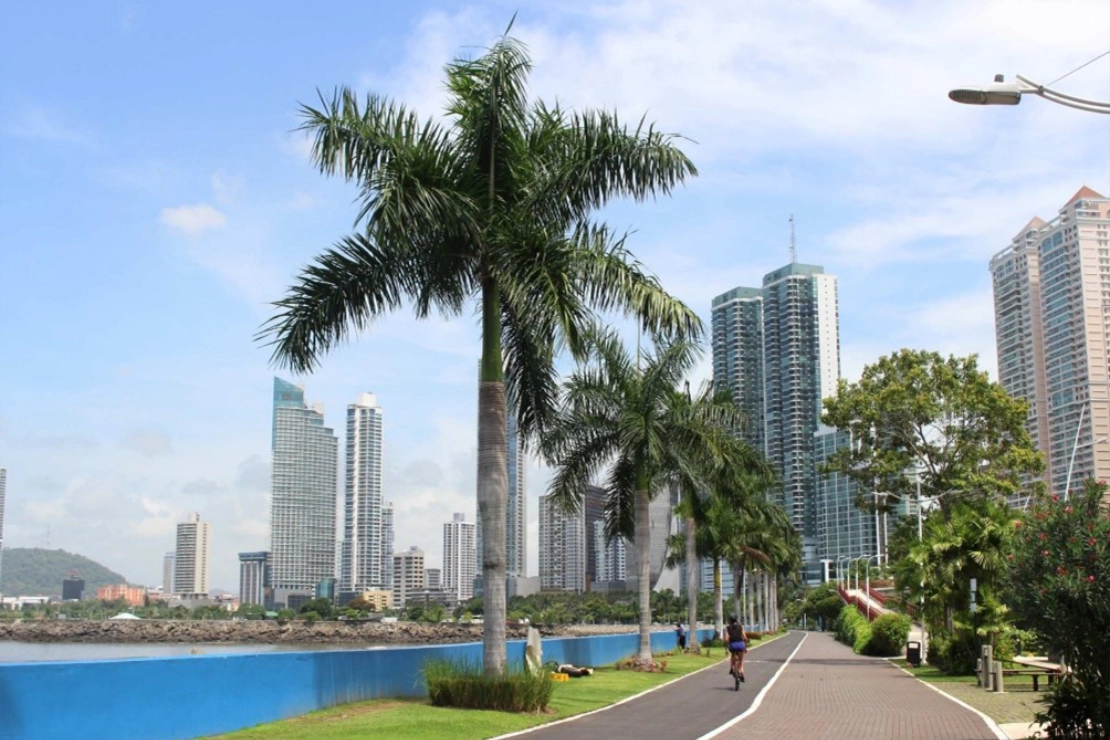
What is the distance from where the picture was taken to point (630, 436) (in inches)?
1325

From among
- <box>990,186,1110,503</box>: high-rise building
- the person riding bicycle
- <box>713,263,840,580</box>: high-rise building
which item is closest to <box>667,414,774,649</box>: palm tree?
the person riding bicycle

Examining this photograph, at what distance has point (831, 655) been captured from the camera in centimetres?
4728

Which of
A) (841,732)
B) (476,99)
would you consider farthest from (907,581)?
(476,99)

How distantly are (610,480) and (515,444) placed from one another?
12.8 m

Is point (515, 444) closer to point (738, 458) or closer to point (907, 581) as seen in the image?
point (907, 581)

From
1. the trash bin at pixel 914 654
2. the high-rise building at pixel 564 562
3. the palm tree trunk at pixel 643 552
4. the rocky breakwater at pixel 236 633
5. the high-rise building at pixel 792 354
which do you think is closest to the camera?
the palm tree trunk at pixel 643 552

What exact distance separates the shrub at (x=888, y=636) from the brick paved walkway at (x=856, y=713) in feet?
47.8

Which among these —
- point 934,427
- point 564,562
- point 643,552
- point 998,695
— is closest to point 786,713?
point 998,695

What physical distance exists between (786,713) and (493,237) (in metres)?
9.85

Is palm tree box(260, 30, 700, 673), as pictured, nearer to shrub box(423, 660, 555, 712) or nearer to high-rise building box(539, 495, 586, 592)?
shrub box(423, 660, 555, 712)

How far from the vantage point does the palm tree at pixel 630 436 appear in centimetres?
3338

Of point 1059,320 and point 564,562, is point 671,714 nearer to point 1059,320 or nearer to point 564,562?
point 1059,320

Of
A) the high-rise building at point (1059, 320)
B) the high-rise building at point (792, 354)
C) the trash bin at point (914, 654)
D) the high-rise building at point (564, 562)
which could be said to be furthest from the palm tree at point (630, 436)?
the high-rise building at point (564, 562)

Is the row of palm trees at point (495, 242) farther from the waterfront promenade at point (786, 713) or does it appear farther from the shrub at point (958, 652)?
the shrub at point (958, 652)
